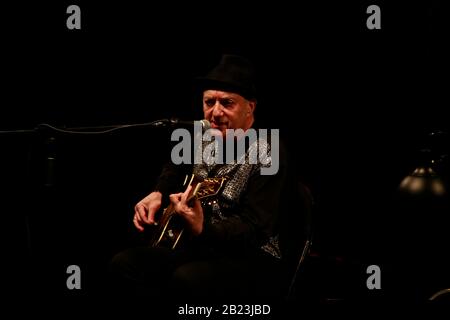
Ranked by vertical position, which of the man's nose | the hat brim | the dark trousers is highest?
the hat brim

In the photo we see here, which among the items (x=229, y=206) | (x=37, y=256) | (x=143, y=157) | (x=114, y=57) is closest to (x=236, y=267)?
Result: (x=229, y=206)

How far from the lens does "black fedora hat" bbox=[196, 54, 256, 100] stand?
9.04ft

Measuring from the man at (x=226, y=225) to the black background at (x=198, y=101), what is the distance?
0.80 metres

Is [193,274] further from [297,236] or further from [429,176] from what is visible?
[429,176]

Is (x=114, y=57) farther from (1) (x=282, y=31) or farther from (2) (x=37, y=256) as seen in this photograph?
(2) (x=37, y=256)

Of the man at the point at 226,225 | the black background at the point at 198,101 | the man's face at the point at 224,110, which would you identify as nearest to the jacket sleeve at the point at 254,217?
the man at the point at 226,225

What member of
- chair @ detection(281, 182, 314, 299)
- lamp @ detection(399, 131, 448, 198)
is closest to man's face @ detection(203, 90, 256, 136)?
chair @ detection(281, 182, 314, 299)

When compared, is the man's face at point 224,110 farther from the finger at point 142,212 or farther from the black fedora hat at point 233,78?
the finger at point 142,212

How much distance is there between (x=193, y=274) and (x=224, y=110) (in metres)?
0.91

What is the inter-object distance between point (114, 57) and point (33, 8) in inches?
24.3

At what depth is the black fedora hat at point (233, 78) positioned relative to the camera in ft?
9.04

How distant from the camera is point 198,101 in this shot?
12.4ft

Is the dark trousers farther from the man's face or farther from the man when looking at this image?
the man's face

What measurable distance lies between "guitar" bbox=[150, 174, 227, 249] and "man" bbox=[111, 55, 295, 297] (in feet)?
0.10
